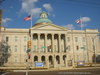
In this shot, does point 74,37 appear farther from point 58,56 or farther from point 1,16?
point 1,16

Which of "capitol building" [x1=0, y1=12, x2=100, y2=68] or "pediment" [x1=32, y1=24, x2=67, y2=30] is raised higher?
"pediment" [x1=32, y1=24, x2=67, y2=30]

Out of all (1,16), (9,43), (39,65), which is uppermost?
(1,16)

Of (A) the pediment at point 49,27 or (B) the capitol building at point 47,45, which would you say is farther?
(A) the pediment at point 49,27

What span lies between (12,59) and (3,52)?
4791 mm

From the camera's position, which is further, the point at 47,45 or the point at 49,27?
the point at 47,45

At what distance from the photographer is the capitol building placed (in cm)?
6343

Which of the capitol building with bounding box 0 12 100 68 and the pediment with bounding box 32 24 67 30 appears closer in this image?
the capitol building with bounding box 0 12 100 68

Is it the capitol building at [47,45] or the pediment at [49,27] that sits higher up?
the pediment at [49,27]

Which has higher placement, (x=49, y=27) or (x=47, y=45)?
(x=49, y=27)

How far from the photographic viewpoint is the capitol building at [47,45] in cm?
6343

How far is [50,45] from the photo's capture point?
66188 millimetres

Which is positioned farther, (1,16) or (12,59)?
(12,59)

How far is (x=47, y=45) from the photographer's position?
66.6 m

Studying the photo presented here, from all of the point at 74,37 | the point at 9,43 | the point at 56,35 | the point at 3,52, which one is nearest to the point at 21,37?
the point at 9,43
